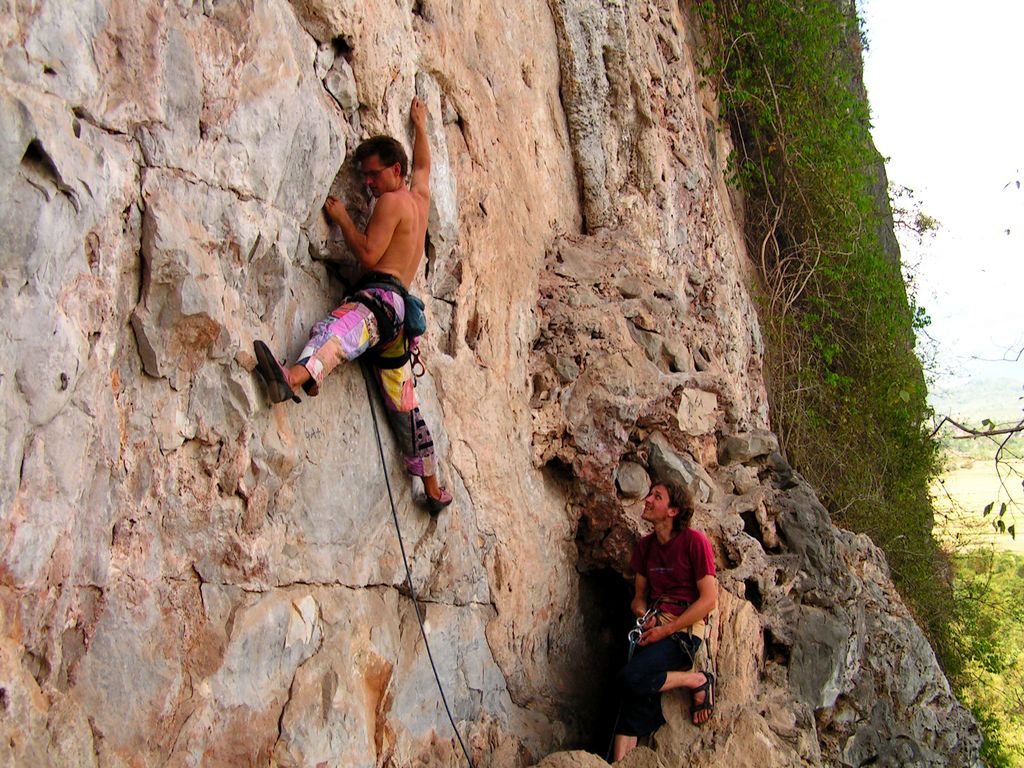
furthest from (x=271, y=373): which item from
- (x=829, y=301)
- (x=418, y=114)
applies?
(x=829, y=301)

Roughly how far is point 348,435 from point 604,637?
8.63 ft

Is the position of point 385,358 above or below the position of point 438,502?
above

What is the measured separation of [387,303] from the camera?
3955 millimetres

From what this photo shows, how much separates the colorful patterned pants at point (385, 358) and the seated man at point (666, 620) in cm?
156

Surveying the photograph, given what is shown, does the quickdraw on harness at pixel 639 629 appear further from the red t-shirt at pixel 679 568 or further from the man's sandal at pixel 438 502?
the man's sandal at pixel 438 502

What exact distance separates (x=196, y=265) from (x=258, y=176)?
1.73 feet

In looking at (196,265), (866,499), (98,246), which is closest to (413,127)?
(196,265)

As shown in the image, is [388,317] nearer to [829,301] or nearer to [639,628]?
[639,628]

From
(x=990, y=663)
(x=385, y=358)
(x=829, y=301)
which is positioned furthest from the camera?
(x=829, y=301)

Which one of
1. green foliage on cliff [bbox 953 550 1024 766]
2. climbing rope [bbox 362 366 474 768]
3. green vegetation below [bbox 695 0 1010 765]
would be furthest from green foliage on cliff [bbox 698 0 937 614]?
climbing rope [bbox 362 366 474 768]

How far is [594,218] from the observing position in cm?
700

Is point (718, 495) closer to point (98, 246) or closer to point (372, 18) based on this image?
point (372, 18)

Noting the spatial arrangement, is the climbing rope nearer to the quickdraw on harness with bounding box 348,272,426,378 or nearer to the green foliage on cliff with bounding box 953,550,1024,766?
the quickdraw on harness with bounding box 348,272,426,378

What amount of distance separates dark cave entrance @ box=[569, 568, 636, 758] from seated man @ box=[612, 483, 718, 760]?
52 centimetres
